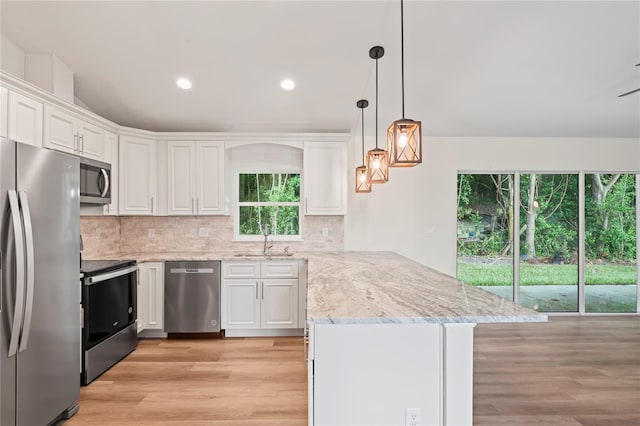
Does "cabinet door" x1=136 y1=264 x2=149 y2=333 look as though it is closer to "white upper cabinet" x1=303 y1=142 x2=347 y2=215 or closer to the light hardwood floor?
the light hardwood floor

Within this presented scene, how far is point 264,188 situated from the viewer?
15.0 ft

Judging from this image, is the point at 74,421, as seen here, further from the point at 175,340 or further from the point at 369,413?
the point at 369,413

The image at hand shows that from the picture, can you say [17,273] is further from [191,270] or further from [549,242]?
[549,242]

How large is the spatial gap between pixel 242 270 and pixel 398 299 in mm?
2457

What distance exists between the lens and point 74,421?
2.29 m

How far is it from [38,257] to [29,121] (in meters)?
1.25

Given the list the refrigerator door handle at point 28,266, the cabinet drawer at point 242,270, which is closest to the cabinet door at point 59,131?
the refrigerator door handle at point 28,266

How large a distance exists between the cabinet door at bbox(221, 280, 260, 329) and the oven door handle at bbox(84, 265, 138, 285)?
3.20 feet

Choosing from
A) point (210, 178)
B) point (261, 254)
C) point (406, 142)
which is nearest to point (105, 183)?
point (210, 178)

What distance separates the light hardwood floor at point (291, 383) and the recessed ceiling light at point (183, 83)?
109 inches

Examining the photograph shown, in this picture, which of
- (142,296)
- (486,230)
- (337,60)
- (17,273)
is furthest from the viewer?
(486,230)

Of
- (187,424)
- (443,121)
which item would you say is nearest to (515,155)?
(443,121)

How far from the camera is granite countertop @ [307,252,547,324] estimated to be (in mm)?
1472

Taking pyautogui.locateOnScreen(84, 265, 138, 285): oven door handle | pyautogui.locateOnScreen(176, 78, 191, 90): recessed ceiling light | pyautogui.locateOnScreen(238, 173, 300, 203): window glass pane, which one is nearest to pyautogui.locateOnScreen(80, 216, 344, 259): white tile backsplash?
pyautogui.locateOnScreen(238, 173, 300, 203): window glass pane
